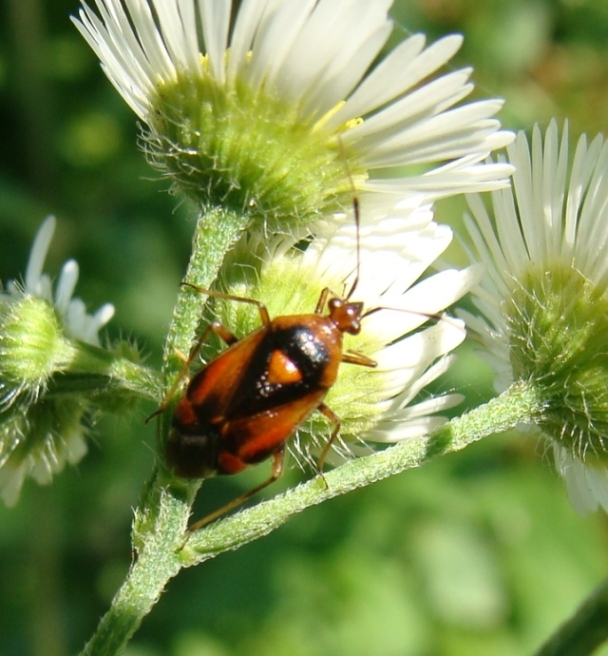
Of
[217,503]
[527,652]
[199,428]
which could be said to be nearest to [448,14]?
[217,503]

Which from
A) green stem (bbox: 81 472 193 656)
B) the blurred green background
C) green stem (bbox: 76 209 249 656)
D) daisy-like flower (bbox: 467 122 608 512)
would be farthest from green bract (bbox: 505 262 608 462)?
the blurred green background

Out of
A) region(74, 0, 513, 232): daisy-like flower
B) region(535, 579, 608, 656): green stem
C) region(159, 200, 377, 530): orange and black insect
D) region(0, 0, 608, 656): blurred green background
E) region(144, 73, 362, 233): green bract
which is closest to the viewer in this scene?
region(74, 0, 513, 232): daisy-like flower

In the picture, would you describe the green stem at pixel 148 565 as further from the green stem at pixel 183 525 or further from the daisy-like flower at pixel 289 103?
the daisy-like flower at pixel 289 103

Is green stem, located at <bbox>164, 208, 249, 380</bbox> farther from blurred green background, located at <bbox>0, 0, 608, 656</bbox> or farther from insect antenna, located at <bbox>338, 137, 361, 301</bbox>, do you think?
blurred green background, located at <bbox>0, 0, 608, 656</bbox>

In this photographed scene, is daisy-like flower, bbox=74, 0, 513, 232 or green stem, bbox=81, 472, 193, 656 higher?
daisy-like flower, bbox=74, 0, 513, 232

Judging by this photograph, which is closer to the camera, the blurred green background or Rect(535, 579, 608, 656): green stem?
Rect(535, 579, 608, 656): green stem

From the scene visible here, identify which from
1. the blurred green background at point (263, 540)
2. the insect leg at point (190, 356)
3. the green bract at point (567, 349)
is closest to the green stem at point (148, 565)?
the insect leg at point (190, 356)
